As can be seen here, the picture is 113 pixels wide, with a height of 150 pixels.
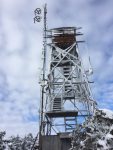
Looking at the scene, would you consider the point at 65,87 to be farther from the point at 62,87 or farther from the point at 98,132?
the point at 98,132

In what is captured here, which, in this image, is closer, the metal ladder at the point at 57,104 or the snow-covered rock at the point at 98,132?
the snow-covered rock at the point at 98,132

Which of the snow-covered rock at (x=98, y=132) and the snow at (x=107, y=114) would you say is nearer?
the snow-covered rock at (x=98, y=132)

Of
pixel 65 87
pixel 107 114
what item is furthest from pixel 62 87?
pixel 107 114

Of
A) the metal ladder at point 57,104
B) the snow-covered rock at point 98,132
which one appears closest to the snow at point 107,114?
the snow-covered rock at point 98,132

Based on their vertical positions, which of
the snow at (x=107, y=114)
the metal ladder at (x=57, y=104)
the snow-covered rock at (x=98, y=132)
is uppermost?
the metal ladder at (x=57, y=104)

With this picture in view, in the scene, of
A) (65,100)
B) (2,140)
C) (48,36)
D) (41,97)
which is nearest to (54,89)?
(65,100)

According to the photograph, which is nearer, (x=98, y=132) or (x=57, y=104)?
(x=98, y=132)

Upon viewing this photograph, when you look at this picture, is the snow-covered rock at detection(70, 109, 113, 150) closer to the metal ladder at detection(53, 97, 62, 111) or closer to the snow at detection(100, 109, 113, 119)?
the snow at detection(100, 109, 113, 119)

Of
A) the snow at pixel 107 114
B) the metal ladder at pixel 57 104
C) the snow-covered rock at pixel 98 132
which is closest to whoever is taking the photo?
the snow-covered rock at pixel 98 132

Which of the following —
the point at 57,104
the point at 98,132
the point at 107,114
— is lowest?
the point at 98,132

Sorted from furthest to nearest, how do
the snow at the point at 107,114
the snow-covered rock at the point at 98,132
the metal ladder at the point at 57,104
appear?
the metal ladder at the point at 57,104 < the snow at the point at 107,114 < the snow-covered rock at the point at 98,132

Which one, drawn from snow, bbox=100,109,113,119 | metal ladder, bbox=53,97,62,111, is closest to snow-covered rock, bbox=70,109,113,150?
snow, bbox=100,109,113,119

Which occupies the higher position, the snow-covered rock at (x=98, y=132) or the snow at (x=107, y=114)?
the snow at (x=107, y=114)

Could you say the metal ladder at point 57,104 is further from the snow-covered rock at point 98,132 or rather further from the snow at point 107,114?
the snow at point 107,114
